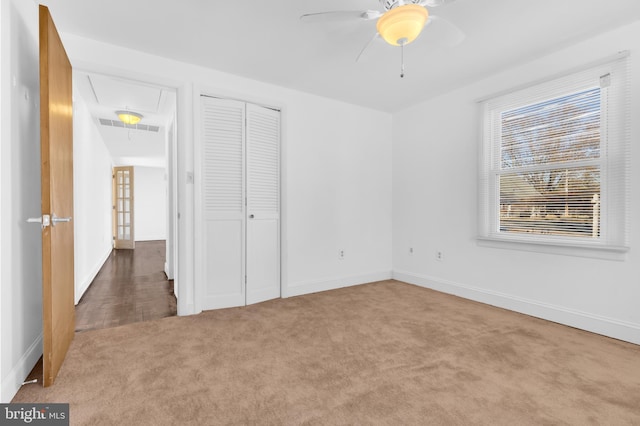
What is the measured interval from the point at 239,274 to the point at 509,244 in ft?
9.60

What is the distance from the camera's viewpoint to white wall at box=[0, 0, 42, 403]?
165 cm

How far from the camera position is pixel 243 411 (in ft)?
5.11

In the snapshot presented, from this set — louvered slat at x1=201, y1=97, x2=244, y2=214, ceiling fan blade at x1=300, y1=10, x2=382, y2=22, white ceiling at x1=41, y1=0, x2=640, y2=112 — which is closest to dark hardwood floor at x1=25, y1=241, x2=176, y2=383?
louvered slat at x1=201, y1=97, x2=244, y2=214

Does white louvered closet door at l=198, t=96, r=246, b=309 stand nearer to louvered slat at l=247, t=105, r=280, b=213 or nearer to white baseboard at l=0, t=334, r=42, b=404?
louvered slat at l=247, t=105, r=280, b=213

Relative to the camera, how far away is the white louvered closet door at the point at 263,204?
11.2 ft

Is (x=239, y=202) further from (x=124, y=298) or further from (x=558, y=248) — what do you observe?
(x=558, y=248)

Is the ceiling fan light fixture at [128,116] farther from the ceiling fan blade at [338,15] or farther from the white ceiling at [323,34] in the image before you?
the ceiling fan blade at [338,15]

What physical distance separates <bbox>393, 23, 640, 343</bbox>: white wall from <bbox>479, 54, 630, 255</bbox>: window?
0.10 meters

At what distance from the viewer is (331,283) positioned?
4.00 m

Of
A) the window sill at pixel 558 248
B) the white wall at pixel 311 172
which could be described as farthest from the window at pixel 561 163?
the white wall at pixel 311 172

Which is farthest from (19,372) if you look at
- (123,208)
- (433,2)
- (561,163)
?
(123,208)

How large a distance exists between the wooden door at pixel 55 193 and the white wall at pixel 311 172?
79 centimetres

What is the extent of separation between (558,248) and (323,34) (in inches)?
114

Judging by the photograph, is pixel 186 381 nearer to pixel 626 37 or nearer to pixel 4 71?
pixel 4 71
